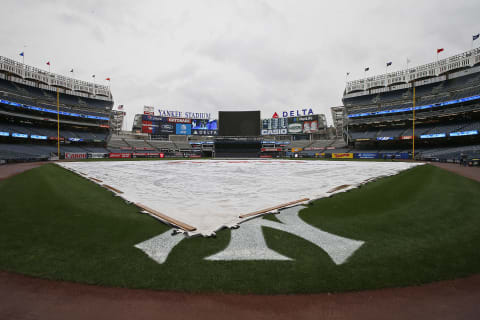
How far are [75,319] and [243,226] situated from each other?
278 centimetres

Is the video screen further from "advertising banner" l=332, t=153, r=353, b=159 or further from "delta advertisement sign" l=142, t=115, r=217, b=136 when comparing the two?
"advertising banner" l=332, t=153, r=353, b=159

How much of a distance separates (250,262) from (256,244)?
0.56 m

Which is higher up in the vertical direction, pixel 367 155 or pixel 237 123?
pixel 237 123

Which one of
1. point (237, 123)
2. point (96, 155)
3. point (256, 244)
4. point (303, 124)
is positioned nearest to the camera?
point (256, 244)

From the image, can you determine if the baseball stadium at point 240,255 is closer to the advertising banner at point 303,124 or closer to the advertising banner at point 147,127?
the advertising banner at point 147,127

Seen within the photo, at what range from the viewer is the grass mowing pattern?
7.80 ft

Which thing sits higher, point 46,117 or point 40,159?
point 46,117

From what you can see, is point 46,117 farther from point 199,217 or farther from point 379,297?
point 379,297

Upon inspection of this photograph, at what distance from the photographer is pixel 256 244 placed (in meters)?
3.33

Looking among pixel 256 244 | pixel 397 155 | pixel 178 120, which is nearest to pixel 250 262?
pixel 256 244

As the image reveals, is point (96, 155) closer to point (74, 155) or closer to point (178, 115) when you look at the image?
point (74, 155)

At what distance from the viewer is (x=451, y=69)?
49000 millimetres

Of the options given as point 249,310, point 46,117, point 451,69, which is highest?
point 451,69

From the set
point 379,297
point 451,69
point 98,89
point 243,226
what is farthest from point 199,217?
point 98,89
